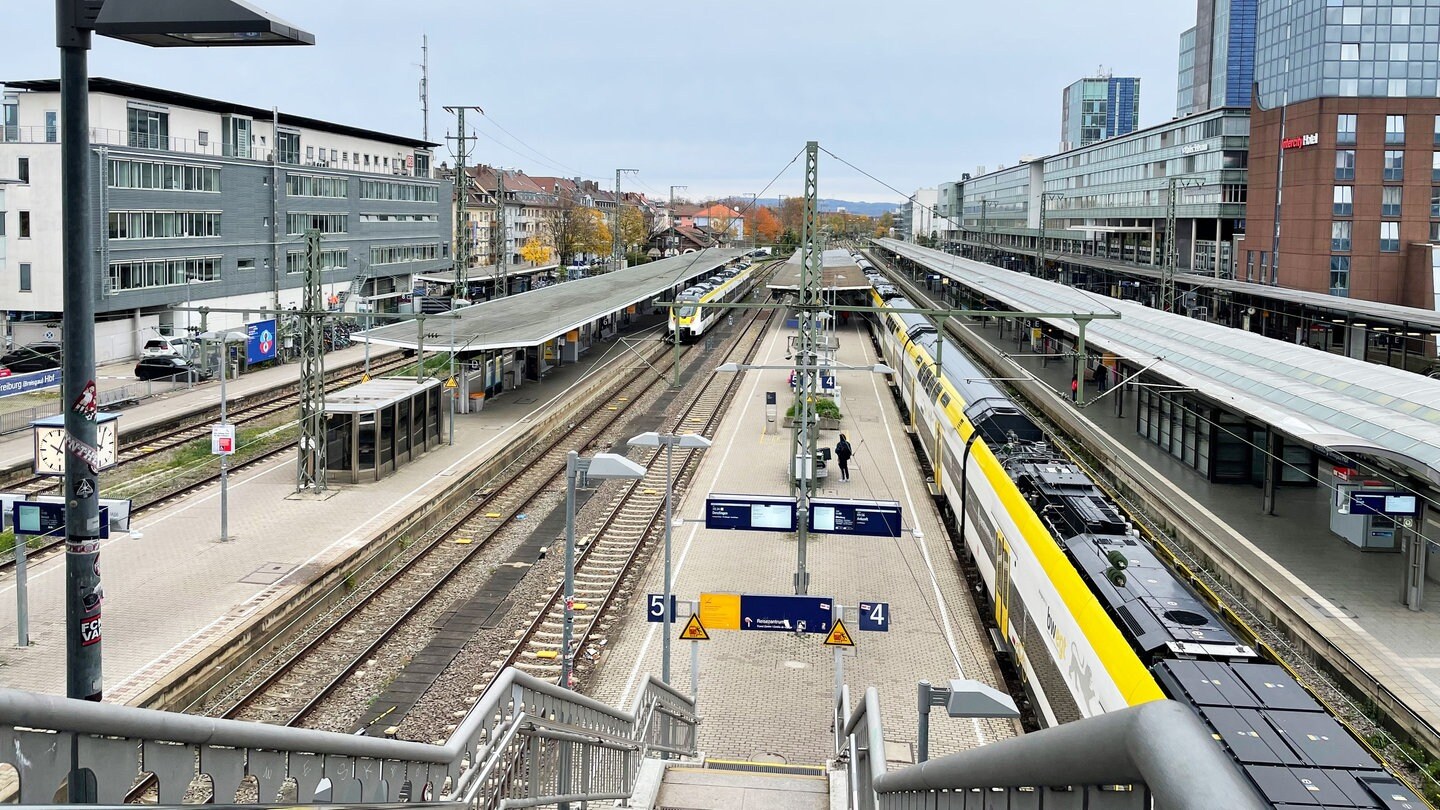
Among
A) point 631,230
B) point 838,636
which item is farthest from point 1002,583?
point 631,230

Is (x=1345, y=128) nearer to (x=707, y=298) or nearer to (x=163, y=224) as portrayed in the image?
(x=707, y=298)

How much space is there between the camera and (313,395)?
90.9ft

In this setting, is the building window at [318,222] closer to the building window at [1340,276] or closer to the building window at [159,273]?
the building window at [159,273]

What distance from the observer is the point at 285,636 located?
18984mm

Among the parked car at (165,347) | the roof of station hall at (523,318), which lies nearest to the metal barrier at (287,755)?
the roof of station hall at (523,318)

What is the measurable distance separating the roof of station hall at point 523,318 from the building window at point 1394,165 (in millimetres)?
29064

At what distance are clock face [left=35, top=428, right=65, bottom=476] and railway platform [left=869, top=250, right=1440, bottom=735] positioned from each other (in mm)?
19209

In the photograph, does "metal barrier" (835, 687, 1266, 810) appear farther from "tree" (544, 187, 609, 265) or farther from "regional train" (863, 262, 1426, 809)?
"tree" (544, 187, 609, 265)

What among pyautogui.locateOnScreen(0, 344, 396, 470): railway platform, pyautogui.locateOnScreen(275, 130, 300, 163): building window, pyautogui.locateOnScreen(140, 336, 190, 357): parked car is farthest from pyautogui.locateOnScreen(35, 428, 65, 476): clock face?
pyautogui.locateOnScreen(275, 130, 300, 163): building window

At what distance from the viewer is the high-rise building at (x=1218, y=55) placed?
5241 inches

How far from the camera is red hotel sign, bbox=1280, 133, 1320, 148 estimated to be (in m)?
52.2

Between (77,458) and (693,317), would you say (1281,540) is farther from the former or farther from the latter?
(693,317)

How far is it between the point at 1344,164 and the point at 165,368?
47708mm

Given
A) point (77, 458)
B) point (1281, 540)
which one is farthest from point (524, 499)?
point (77, 458)
